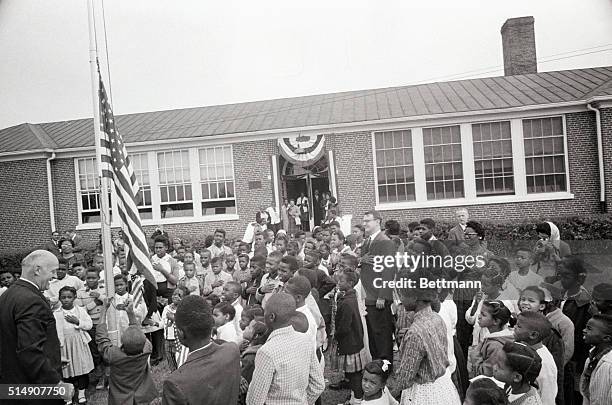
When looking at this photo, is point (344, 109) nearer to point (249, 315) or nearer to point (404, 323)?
point (404, 323)

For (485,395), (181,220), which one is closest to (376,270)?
(485,395)

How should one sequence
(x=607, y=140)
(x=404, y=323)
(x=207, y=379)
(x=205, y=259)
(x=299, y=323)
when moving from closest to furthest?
(x=207, y=379)
(x=299, y=323)
(x=404, y=323)
(x=205, y=259)
(x=607, y=140)

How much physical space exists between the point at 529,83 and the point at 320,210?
15.6 feet

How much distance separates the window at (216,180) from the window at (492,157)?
4503mm

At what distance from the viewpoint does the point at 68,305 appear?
516 centimetres

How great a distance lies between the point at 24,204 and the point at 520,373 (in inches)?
347

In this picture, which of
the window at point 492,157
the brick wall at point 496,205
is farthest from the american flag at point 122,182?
the window at point 492,157

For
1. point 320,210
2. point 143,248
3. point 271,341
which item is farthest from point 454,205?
point 271,341

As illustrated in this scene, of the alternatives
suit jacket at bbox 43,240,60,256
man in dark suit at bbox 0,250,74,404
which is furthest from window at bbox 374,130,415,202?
man in dark suit at bbox 0,250,74,404

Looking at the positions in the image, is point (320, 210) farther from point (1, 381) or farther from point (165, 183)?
point (1, 381)

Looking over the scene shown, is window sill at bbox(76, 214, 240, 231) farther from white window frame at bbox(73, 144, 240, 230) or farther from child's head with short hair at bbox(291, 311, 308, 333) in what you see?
child's head with short hair at bbox(291, 311, 308, 333)

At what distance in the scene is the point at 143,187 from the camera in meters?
9.30

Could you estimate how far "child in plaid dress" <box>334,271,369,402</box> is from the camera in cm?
444

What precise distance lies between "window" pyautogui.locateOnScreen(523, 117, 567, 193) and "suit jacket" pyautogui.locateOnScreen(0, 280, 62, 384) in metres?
8.10
